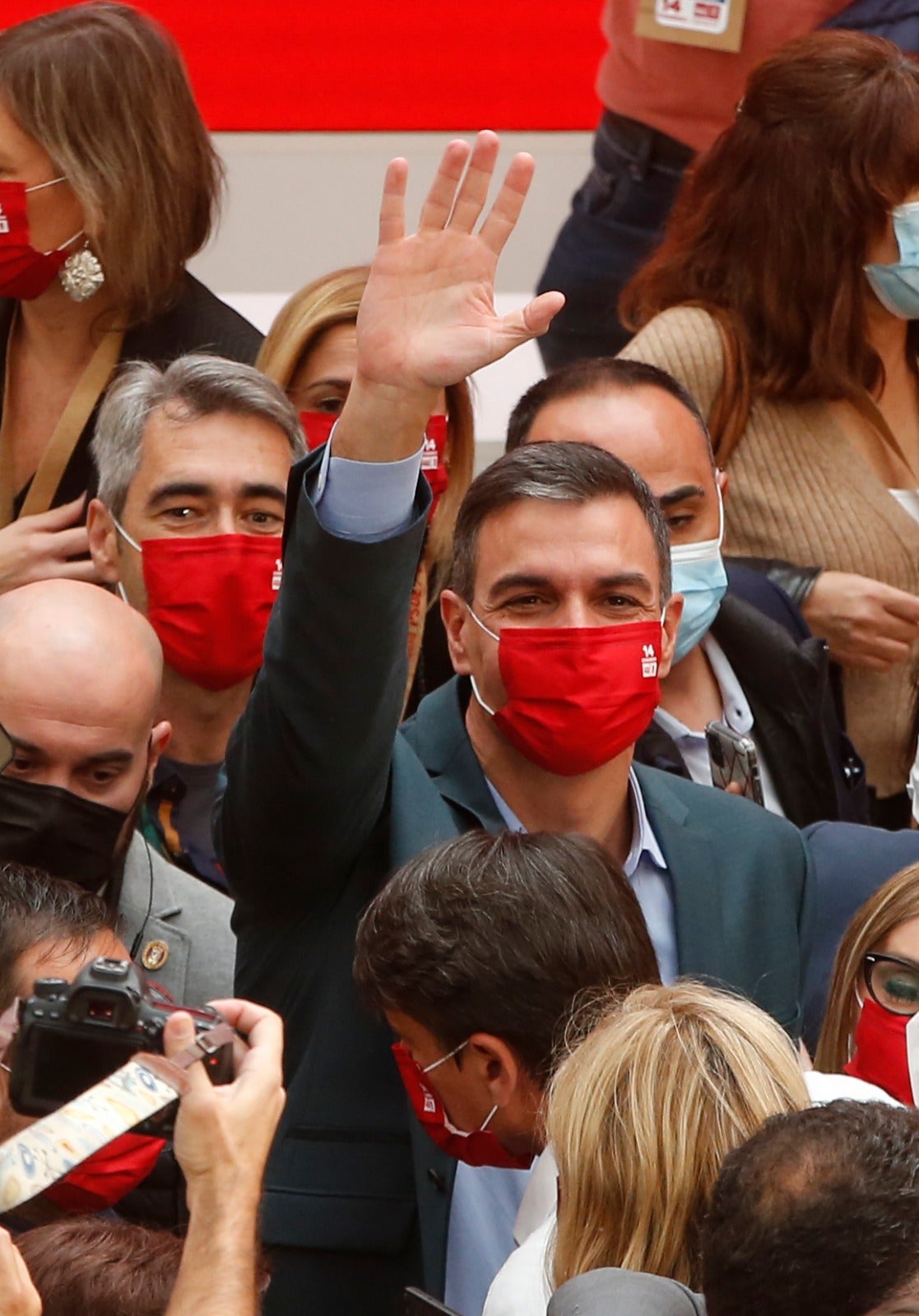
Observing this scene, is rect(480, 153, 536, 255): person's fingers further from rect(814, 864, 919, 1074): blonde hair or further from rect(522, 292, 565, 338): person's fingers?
rect(814, 864, 919, 1074): blonde hair

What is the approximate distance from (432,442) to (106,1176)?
184 cm

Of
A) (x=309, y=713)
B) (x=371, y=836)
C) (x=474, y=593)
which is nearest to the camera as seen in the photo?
(x=309, y=713)

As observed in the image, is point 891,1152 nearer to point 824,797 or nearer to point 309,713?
point 309,713

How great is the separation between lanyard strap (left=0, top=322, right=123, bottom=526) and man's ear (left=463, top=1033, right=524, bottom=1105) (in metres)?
1.95

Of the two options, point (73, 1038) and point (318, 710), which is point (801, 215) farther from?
point (73, 1038)

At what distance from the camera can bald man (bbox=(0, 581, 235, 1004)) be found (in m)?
3.26

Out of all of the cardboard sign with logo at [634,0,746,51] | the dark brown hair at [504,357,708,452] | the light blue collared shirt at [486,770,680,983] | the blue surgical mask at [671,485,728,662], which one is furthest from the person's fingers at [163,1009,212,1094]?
the cardboard sign with logo at [634,0,746,51]

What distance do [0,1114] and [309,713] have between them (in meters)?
0.60

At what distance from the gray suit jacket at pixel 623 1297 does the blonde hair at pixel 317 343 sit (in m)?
2.25

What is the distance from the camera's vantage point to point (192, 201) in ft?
13.9

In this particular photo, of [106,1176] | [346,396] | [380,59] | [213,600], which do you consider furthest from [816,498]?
[106,1176]

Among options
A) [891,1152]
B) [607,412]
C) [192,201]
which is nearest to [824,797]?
[607,412]

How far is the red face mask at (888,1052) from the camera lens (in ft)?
8.96

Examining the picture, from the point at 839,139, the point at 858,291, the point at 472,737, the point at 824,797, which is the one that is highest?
the point at 839,139
